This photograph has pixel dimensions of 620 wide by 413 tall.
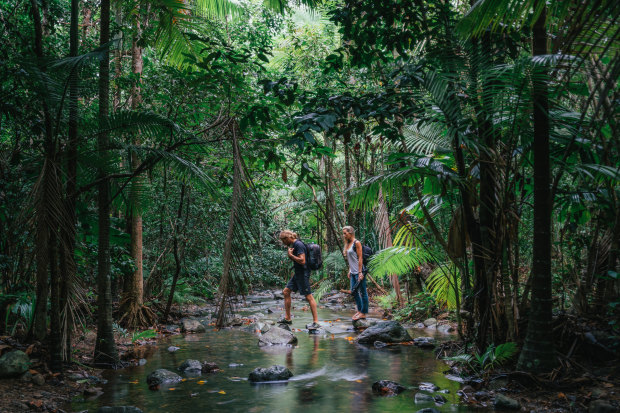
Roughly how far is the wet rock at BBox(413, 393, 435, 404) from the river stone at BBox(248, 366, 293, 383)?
5.37 feet

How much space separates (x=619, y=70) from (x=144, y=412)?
447cm

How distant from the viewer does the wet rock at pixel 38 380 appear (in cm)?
467

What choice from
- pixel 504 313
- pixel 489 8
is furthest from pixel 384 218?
pixel 489 8

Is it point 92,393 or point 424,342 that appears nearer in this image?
point 92,393

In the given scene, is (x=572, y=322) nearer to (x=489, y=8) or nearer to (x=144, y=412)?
(x=489, y=8)

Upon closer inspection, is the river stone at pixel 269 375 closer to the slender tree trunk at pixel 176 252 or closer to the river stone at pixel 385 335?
the river stone at pixel 385 335

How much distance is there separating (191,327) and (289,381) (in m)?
4.39

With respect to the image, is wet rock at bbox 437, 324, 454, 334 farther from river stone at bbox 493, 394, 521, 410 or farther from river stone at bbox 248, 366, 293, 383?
river stone at bbox 493, 394, 521, 410

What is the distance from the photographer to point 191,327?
364 inches

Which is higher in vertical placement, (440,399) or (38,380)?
(38,380)

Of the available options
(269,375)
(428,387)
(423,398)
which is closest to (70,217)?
(269,375)

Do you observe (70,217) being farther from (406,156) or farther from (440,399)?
(440,399)

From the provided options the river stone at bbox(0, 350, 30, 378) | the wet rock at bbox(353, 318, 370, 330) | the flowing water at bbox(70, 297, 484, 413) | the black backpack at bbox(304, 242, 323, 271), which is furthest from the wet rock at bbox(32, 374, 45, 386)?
the wet rock at bbox(353, 318, 370, 330)

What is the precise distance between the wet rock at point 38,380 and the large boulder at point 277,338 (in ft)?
11.5
